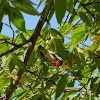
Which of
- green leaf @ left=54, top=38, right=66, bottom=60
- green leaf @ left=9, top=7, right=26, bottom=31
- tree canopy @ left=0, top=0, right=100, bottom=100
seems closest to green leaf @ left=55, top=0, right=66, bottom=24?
tree canopy @ left=0, top=0, right=100, bottom=100

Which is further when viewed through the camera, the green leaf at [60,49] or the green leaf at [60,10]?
the green leaf at [60,49]

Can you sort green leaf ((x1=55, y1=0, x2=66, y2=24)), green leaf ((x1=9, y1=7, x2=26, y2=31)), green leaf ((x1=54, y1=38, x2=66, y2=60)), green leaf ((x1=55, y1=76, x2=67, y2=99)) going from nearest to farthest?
1. green leaf ((x1=55, y1=0, x2=66, y2=24))
2. green leaf ((x1=9, y1=7, x2=26, y2=31))
3. green leaf ((x1=54, y1=38, x2=66, y2=60))
4. green leaf ((x1=55, y1=76, x2=67, y2=99))

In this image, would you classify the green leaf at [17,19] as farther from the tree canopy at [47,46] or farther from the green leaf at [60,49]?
the green leaf at [60,49]

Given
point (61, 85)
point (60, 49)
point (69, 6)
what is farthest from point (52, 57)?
point (69, 6)

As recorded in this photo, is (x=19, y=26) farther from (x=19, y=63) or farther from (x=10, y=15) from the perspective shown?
(x=19, y=63)

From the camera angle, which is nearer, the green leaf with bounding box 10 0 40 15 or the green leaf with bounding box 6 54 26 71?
the green leaf with bounding box 10 0 40 15

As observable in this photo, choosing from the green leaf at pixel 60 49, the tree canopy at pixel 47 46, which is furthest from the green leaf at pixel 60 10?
the green leaf at pixel 60 49

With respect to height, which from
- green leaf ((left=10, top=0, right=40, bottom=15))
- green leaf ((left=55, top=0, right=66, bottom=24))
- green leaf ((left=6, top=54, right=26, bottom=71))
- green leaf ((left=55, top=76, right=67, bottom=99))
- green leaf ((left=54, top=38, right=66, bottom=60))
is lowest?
green leaf ((left=55, top=76, right=67, bottom=99))

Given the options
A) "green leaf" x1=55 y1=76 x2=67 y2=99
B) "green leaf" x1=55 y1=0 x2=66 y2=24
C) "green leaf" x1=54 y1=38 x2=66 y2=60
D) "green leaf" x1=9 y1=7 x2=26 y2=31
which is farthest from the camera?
"green leaf" x1=55 y1=76 x2=67 y2=99

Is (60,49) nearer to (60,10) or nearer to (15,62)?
(15,62)

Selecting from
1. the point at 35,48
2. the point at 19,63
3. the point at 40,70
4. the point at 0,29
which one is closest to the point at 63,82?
the point at 40,70

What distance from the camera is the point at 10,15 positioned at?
0.93 m

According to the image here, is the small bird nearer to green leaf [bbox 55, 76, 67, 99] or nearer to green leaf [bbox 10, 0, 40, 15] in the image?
green leaf [bbox 55, 76, 67, 99]

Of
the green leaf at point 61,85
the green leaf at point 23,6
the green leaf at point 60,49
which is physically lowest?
the green leaf at point 61,85
